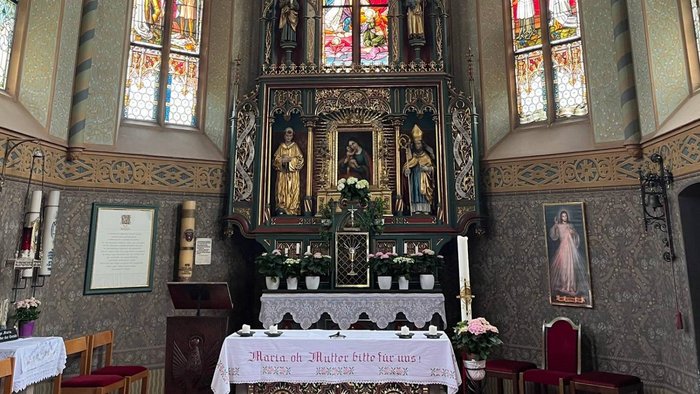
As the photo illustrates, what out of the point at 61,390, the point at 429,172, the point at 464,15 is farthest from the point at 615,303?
the point at 61,390

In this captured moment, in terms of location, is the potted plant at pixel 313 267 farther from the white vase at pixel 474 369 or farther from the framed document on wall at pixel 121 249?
the white vase at pixel 474 369

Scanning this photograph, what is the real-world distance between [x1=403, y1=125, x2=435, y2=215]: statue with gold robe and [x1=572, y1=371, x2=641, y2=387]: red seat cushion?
3631 millimetres

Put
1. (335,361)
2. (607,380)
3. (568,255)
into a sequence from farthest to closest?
(568,255), (607,380), (335,361)

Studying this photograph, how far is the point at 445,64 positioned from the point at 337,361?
245 inches

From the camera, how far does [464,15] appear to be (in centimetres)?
1002

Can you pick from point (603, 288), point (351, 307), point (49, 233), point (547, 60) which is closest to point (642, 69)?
point (547, 60)

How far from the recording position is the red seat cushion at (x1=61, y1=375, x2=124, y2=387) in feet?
19.9

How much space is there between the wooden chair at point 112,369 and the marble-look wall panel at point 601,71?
775 centimetres

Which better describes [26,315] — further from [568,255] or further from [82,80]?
[568,255]

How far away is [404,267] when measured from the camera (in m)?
8.23

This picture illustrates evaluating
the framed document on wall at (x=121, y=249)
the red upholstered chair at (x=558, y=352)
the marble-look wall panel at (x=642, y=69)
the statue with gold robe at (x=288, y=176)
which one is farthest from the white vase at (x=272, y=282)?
the marble-look wall panel at (x=642, y=69)

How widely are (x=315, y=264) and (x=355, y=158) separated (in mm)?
2251

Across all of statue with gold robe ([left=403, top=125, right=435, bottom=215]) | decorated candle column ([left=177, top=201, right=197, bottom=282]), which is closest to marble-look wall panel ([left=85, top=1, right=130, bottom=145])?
decorated candle column ([left=177, top=201, right=197, bottom=282])

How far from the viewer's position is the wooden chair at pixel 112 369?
21.6 ft
